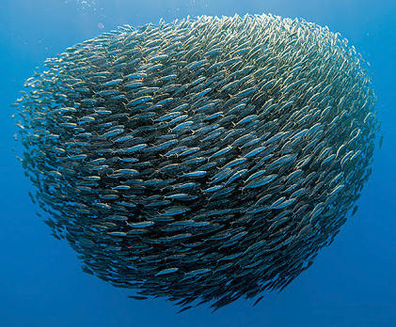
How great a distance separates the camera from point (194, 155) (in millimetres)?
4059

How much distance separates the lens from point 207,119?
4.21 metres

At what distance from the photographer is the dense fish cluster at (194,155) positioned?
4102 mm

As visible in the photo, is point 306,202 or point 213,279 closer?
point 306,202

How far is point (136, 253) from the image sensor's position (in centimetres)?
454

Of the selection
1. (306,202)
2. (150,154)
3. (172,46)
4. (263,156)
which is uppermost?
(172,46)

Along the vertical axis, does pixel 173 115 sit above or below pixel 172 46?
below

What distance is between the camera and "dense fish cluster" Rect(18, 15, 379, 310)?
4102mm

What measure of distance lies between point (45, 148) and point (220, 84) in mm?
2878

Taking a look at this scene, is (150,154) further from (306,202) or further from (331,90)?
(331,90)

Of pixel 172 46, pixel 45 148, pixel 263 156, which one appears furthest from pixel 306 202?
pixel 45 148

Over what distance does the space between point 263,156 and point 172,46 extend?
2.33 metres

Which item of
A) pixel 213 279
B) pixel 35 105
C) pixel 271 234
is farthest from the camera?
pixel 35 105

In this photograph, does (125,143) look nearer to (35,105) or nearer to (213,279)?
(35,105)

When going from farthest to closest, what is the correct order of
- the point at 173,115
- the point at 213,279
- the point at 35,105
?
the point at 35,105, the point at 213,279, the point at 173,115
